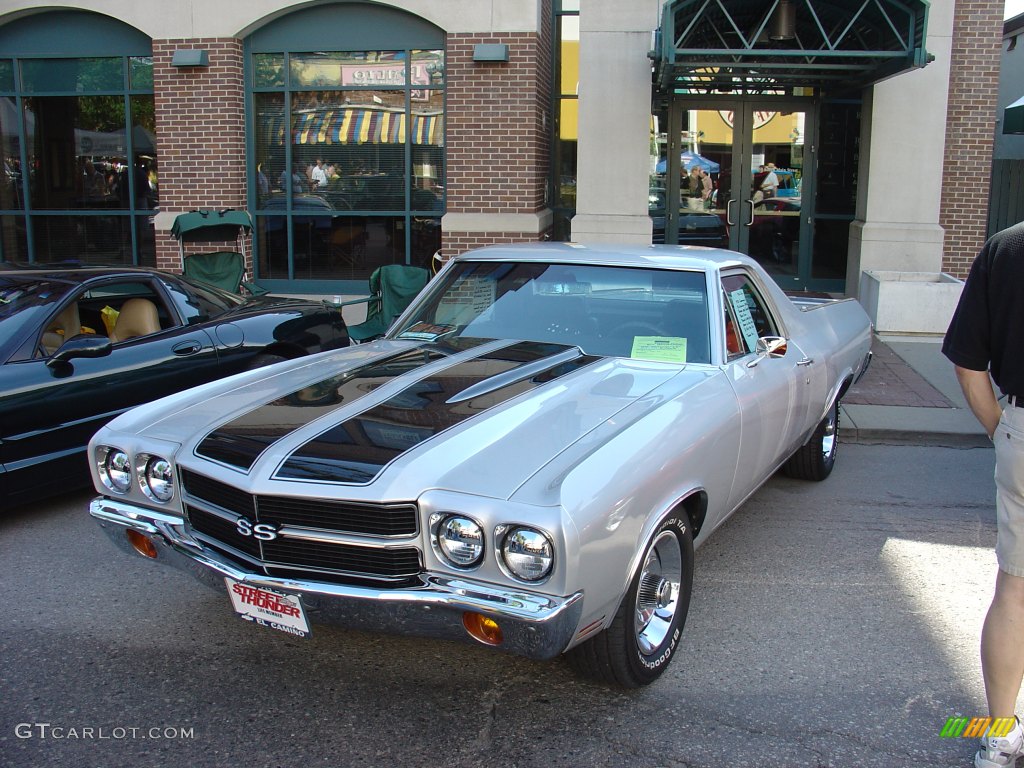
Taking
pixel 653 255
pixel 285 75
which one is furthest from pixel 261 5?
pixel 653 255

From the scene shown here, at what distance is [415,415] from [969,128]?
37.2 ft

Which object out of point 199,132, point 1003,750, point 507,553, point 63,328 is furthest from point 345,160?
point 1003,750

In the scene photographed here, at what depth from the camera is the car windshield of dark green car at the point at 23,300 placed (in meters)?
5.53

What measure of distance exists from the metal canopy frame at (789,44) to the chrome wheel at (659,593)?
769 centimetres

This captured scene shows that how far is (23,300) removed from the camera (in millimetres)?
5742

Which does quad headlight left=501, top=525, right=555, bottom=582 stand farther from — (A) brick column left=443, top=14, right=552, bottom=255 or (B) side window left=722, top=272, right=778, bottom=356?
(A) brick column left=443, top=14, right=552, bottom=255

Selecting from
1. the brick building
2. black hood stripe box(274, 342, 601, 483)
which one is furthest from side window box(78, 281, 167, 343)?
the brick building

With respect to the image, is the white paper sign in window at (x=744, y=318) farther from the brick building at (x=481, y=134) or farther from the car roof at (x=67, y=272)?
the brick building at (x=481, y=134)

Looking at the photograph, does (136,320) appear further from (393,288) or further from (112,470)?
(393,288)

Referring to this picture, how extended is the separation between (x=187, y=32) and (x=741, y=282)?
9.59 meters

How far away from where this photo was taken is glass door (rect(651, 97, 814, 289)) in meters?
13.1

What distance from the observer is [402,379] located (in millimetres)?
4102

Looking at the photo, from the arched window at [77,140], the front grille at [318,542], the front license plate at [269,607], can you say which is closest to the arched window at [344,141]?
the arched window at [77,140]

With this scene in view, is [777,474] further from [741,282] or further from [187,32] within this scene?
[187,32]
